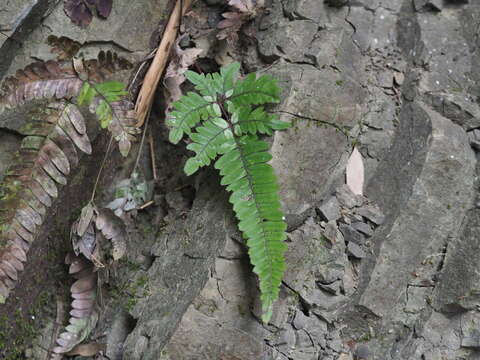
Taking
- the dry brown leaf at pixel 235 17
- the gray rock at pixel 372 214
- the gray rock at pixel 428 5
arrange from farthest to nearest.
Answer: the gray rock at pixel 428 5 → the dry brown leaf at pixel 235 17 → the gray rock at pixel 372 214

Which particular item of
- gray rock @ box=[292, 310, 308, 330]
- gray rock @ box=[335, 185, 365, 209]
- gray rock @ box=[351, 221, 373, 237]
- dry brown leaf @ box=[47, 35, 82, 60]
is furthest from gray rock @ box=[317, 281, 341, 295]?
dry brown leaf @ box=[47, 35, 82, 60]

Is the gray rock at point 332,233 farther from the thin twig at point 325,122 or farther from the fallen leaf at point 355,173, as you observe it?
the thin twig at point 325,122

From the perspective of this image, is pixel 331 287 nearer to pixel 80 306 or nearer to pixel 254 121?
pixel 254 121

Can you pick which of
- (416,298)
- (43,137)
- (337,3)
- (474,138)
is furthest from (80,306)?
(474,138)

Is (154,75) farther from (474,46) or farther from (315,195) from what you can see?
(474,46)

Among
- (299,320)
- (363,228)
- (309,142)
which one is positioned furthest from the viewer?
(363,228)

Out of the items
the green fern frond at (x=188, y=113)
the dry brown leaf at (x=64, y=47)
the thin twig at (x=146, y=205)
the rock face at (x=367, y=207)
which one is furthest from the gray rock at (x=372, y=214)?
the dry brown leaf at (x=64, y=47)
